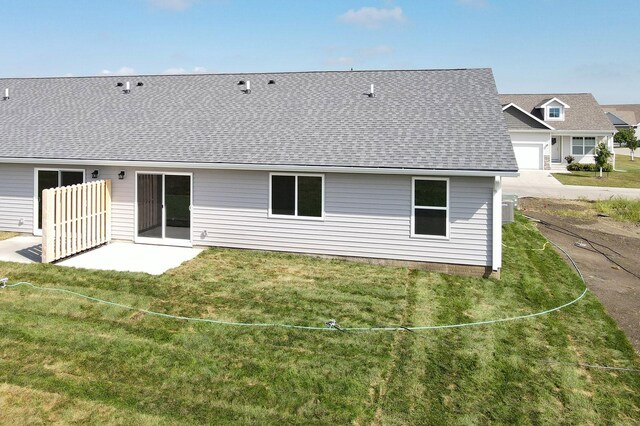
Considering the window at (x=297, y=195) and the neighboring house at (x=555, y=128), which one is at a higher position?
the neighboring house at (x=555, y=128)

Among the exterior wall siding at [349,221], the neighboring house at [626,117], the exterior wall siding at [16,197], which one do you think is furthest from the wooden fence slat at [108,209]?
the neighboring house at [626,117]

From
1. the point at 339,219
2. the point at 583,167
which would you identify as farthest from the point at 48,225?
the point at 583,167

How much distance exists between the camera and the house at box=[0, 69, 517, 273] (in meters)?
10.5

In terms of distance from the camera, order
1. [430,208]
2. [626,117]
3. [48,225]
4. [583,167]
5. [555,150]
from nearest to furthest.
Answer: [48,225], [430,208], [583,167], [555,150], [626,117]

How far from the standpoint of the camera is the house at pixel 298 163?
10.5m

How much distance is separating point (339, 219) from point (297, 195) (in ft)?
4.09

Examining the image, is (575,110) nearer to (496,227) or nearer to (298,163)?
(496,227)

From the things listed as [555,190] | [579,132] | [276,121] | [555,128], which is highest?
[555,128]

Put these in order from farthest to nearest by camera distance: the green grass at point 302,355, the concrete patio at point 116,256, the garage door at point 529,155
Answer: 1. the garage door at point 529,155
2. the concrete patio at point 116,256
3. the green grass at point 302,355

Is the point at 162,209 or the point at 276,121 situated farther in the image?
the point at 276,121

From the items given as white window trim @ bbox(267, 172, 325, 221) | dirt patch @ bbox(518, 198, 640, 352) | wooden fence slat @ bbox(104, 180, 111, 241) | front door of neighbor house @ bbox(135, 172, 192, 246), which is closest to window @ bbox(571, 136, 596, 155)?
dirt patch @ bbox(518, 198, 640, 352)

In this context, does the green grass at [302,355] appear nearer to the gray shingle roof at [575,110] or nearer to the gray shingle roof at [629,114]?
the gray shingle roof at [575,110]

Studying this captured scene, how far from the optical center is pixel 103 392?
5.30 metres

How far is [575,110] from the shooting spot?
39.6 metres
